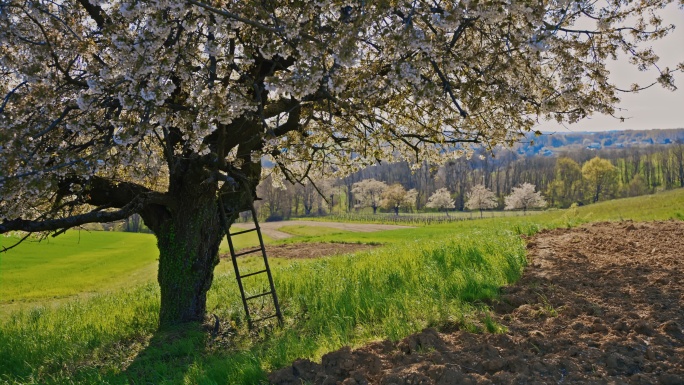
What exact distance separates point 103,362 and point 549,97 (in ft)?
25.2

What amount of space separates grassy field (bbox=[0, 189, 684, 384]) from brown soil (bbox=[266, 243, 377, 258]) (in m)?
14.9

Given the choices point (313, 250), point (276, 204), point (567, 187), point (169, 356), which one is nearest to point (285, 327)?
point (169, 356)

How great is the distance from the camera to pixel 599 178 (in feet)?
323

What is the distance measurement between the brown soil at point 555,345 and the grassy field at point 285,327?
415 mm

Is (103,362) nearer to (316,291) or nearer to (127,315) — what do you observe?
(127,315)

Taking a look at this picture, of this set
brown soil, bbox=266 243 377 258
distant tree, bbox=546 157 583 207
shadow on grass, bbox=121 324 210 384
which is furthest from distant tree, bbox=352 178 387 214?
shadow on grass, bbox=121 324 210 384

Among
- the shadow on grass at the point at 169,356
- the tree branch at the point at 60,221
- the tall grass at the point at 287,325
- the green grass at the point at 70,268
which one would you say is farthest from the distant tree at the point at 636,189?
the tree branch at the point at 60,221

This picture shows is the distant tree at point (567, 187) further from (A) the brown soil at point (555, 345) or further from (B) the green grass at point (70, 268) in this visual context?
(A) the brown soil at point (555, 345)

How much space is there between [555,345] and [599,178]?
108246 millimetres

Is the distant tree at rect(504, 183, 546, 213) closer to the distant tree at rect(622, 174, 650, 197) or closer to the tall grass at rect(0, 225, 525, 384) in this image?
the distant tree at rect(622, 174, 650, 197)

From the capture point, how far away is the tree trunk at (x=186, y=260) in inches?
325

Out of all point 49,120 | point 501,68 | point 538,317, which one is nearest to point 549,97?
point 501,68

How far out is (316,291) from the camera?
8797 mm

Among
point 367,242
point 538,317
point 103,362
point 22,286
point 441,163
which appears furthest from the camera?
point 367,242
